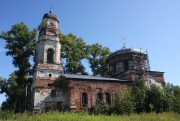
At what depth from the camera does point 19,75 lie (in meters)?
30.7

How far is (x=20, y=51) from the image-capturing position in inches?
1216

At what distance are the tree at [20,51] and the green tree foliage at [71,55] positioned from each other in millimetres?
4656

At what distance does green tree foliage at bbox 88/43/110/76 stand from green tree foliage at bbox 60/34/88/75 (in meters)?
2.25

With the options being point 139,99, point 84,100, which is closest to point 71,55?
point 84,100

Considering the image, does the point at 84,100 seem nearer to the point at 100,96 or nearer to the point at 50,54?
the point at 100,96

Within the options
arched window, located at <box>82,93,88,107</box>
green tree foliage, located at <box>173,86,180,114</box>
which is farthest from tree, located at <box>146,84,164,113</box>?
arched window, located at <box>82,93,88,107</box>

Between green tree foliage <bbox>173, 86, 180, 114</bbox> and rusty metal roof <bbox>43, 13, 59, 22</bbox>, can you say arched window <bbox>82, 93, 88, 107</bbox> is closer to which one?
green tree foliage <bbox>173, 86, 180, 114</bbox>

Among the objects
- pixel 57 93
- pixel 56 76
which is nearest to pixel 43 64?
pixel 56 76

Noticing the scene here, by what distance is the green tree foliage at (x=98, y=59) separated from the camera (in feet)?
123

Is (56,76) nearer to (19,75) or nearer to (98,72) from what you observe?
(19,75)

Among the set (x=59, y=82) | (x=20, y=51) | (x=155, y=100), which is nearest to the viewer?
(x=155, y=100)

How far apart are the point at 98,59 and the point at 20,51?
12986mm

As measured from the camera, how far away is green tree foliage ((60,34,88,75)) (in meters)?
34.0

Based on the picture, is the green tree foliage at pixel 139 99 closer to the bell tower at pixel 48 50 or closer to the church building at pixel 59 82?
the church building at pixel 59 82
